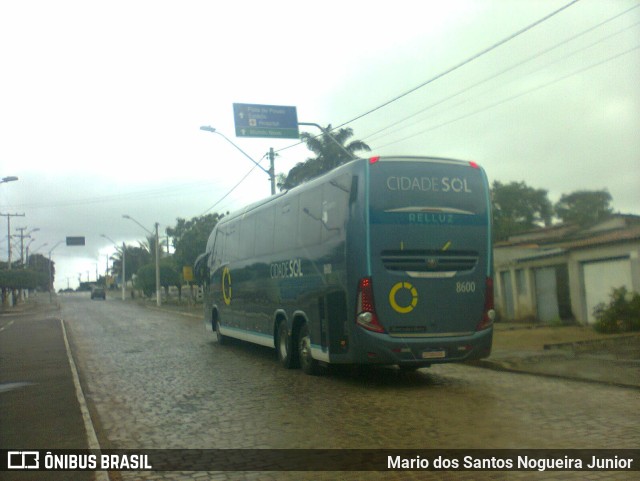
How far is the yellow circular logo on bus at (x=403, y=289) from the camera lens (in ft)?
35.2

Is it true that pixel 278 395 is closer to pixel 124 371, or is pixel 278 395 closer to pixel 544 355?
pixel 124 371

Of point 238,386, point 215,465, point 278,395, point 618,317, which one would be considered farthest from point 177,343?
point 215,465

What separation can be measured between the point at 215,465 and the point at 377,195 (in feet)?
17.9

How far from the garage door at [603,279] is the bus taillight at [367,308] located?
1299 cm

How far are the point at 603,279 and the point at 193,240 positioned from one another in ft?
132

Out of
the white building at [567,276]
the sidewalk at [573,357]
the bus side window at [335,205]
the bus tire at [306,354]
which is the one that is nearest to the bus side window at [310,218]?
the bus side window at [335,205]

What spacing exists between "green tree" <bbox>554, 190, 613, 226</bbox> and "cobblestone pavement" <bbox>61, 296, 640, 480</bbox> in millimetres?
32157

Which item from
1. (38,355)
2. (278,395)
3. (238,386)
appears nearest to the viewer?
(278,395)

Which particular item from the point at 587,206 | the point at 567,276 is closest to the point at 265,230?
the point at 567,276

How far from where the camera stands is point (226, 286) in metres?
18.9

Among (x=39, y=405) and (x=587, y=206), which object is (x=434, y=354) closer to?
(x=39, y=405)

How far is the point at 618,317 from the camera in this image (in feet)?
63.5

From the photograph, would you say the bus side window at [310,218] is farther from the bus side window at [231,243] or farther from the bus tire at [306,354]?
the bus side window at [231,243]

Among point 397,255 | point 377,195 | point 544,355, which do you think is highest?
point 377,195
